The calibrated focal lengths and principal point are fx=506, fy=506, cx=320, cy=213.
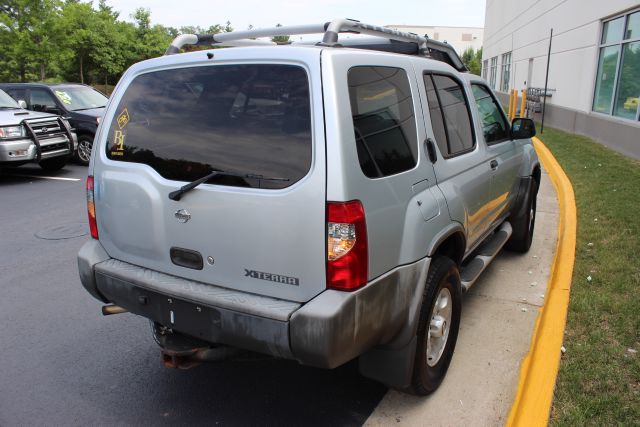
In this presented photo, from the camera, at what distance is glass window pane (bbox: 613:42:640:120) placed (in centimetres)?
1007

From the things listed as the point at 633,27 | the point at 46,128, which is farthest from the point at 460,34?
the point at 46,128

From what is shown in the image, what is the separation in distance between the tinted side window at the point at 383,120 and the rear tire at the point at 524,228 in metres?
2.87

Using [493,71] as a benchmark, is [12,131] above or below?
below

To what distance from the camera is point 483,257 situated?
4164mm

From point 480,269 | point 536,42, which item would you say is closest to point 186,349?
point 480,269

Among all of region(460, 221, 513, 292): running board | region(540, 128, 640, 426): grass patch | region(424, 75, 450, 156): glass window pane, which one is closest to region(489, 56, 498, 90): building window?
region(540, 128, 640, 426): grass patch

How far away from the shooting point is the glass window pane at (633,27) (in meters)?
9.99

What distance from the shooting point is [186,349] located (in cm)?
277

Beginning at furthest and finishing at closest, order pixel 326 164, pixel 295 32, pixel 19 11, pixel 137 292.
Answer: pixel 19 11, pixel 295 32, pixel 137 292, pixel 326 164

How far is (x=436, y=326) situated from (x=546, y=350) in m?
0.96

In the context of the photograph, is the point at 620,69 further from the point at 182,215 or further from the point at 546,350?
the point at 182,215

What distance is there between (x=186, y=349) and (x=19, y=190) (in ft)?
26.9

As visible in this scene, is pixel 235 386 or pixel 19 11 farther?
pixel 19 11

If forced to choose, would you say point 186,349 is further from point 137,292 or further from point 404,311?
point 404,311
